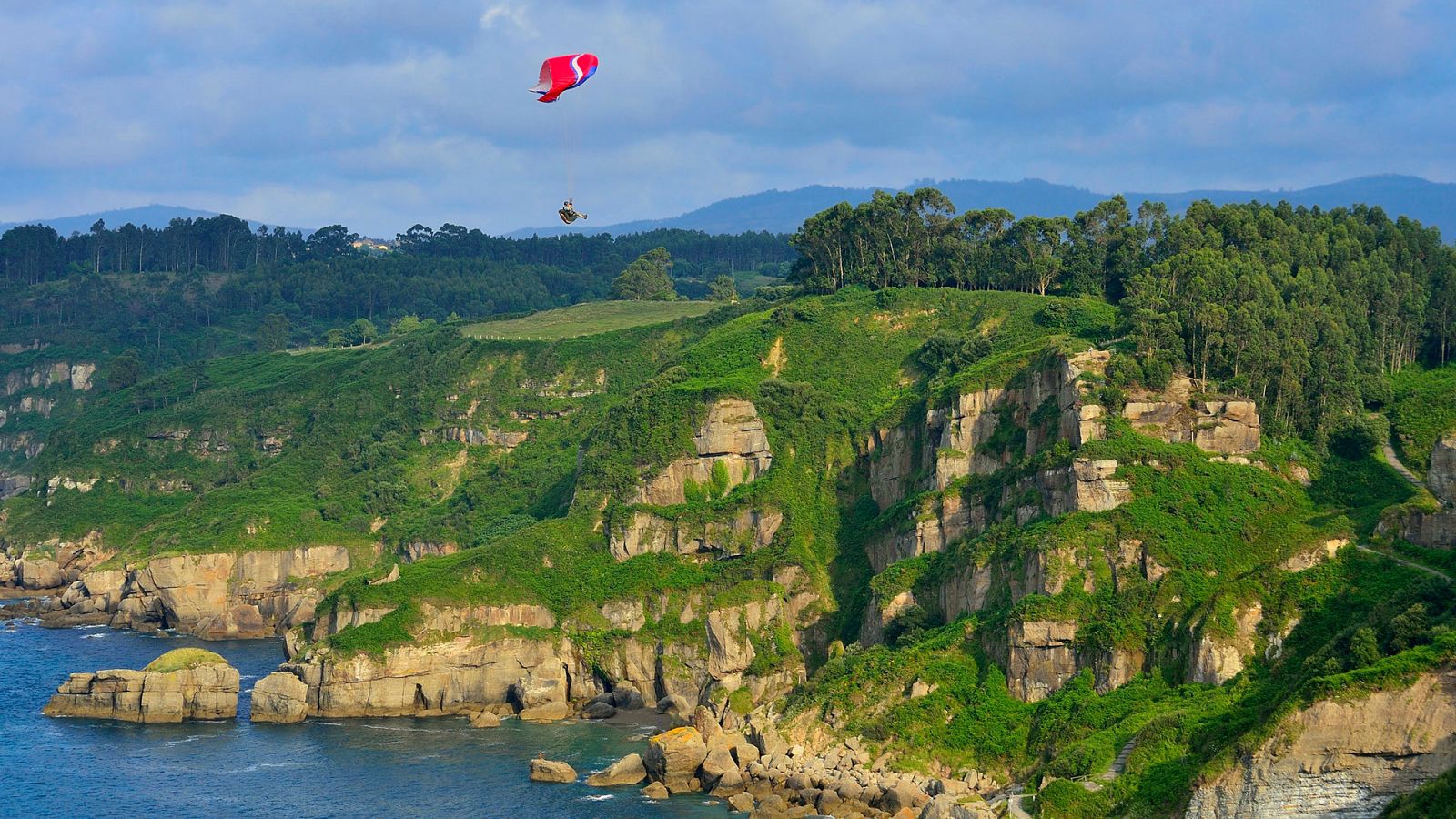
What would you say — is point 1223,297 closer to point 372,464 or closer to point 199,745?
point 199,745

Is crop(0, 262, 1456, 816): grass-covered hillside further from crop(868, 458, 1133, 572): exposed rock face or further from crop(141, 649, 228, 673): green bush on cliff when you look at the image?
crop(141, 649, 228, 673): green bush on cliff

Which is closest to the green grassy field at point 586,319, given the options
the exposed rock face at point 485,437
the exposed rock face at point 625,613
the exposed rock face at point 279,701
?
the exposed rock face at point 485,437

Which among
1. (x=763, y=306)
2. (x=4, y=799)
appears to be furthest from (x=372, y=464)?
(x=4, y=799)

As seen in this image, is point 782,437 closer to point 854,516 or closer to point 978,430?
point 854,516

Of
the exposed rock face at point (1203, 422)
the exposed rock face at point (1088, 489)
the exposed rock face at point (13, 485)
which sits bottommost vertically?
the exposed rock face at point (13, 485)

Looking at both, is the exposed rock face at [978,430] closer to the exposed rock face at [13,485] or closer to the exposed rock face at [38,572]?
the exposed rock face at [38,572]
